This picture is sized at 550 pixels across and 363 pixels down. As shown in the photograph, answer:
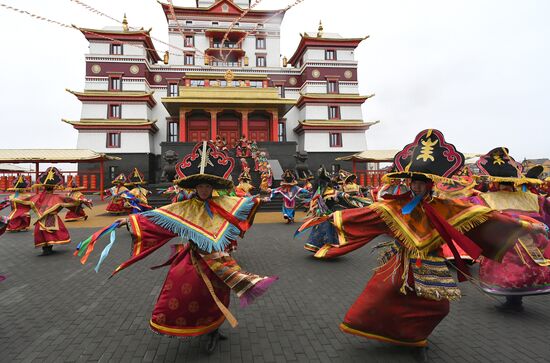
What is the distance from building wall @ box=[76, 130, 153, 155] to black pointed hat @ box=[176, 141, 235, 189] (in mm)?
25062

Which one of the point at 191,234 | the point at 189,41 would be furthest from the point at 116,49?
the point at 191,234

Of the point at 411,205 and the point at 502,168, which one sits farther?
the point at 502,168

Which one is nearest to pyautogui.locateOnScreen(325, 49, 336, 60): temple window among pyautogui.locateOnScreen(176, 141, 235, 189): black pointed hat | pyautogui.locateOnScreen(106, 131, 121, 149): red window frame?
pyautogui.locateOnScreen(106, 131, 121, 149): red window frame

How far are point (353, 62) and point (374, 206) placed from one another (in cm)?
3003

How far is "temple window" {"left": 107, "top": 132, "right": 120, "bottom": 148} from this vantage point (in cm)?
2589

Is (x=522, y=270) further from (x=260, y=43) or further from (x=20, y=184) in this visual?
(x=260, y=43)

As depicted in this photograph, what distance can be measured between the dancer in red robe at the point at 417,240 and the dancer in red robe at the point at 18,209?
8975 millimetres

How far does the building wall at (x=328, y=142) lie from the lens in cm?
2805

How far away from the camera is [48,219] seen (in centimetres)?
770

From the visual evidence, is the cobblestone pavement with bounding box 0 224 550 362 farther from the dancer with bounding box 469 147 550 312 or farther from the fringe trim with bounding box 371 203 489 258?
the fringe trim with bounding box 371 203 489 258

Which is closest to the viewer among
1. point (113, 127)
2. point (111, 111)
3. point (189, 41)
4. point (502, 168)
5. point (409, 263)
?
point (409, 263)

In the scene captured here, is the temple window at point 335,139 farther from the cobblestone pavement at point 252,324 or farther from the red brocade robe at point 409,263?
the red brocade robe at point 409,263

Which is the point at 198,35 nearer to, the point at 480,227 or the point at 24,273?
the point at 24,273

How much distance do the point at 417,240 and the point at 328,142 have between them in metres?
26.2
